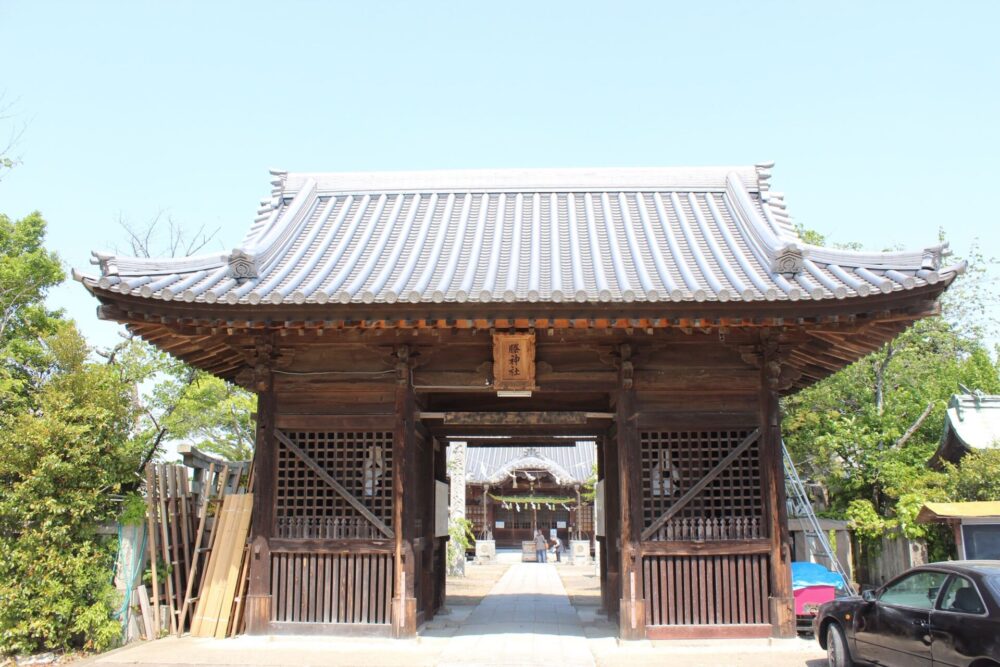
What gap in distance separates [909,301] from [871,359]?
1438 centimetres

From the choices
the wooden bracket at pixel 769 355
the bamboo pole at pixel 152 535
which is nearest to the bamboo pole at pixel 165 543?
the bamboo pole at pixel 152 535

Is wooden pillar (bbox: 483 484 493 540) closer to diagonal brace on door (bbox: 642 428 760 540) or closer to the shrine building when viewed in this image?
the shrine building

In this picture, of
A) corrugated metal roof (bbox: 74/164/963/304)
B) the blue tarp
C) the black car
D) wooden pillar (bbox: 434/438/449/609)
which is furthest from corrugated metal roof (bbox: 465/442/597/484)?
the black car

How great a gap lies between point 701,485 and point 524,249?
4024mm

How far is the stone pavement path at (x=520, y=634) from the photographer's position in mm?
8922

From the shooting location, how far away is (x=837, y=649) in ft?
27.8

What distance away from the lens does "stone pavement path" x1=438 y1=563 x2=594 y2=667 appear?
8.92 m

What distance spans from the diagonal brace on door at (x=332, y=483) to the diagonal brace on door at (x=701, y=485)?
3.26 m

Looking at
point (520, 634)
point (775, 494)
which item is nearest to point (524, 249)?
point (775, 494)

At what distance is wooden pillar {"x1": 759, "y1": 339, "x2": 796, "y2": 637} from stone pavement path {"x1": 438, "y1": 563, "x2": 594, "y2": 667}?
95.9 inches

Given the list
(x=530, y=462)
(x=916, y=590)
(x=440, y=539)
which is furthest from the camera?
(x=530, y=462)

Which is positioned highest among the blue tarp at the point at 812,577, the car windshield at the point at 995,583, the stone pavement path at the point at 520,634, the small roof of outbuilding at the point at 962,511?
the small roof of outbuilding at the point at 962,511

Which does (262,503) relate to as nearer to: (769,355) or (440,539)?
(440,539)

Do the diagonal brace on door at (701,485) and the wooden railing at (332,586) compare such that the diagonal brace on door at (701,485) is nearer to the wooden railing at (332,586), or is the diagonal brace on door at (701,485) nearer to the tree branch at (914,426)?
the wooden railing at (332,586)
